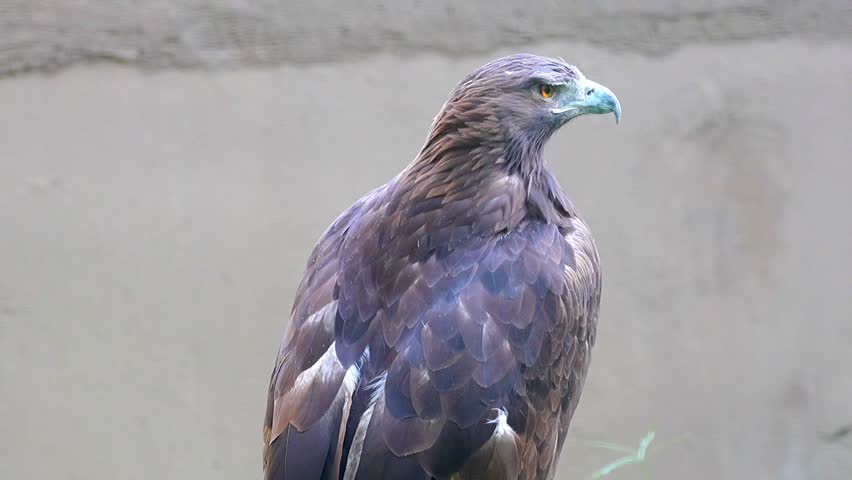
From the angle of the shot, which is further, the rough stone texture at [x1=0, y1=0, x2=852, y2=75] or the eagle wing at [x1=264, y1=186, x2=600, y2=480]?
the rough stone texture at [x1=0, y1=0, x2=852, y2=75]

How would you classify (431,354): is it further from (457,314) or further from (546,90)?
(546,90)

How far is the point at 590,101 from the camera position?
2703 millimetres

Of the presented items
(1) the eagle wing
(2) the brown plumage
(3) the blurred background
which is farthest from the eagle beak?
(3) the blurred background

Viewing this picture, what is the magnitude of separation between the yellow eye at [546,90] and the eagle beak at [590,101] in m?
0.04

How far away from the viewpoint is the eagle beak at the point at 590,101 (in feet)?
8.87

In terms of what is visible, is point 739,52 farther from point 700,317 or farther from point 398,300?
point 398,300

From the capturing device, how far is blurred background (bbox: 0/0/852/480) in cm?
396

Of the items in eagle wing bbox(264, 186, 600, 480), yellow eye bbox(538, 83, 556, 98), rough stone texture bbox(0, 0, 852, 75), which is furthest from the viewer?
rough stone texture bbox(0, 0, 852, 75)

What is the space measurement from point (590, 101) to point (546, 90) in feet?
0.41

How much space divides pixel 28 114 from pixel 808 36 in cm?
334

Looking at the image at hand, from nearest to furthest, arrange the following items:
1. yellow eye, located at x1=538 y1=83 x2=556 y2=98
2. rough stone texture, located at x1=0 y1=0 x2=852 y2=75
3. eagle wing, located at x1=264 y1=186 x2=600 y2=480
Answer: eagle wing, located at x1=264 y1=186 x2=600 y2=480 < yellow eye, located at x1=538 y1=83 x2=556 y2=98 < rough stone texture, located at x1=0 y1=0 x2=852 y2=75

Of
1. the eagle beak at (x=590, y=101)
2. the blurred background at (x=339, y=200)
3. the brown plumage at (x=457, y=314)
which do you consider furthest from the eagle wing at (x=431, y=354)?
the blurred background at (x=339, y=200)

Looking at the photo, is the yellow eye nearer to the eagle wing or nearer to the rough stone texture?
the eagle wing

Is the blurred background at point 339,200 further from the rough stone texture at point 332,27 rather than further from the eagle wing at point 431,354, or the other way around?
the eagle wing at point 431,354
